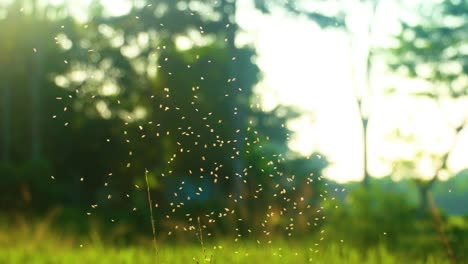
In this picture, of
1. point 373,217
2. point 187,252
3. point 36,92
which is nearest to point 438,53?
point 373,217

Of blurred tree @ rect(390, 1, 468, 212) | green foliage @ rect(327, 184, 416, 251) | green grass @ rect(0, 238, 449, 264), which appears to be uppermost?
blurred tree @ rect(390, 1, 468, 212)

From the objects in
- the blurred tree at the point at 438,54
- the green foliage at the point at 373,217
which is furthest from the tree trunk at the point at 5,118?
the green foliage at the point at 373,217

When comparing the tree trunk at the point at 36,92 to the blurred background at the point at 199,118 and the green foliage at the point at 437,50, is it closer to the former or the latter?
the blurred background at the point at 199,118

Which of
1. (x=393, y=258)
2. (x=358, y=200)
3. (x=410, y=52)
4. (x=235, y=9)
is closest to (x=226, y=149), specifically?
(x=235, y=9)

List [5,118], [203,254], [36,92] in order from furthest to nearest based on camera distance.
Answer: [5,118]
[36,92]
[203,254]

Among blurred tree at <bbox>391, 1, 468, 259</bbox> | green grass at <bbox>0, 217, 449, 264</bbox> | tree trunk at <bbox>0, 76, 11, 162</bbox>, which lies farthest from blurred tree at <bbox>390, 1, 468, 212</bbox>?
tree trunk at <bbox>0, 76, 11, 162</bbox>

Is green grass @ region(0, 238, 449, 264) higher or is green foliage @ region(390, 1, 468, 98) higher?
green foliage @ region(390, 1, 468, 98)

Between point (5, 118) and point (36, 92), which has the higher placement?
point (36, 92)

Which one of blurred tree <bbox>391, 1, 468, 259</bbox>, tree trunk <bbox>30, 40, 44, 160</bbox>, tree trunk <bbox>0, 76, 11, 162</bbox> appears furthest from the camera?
tree trunk <bbox>0, 76, 11, 162</bbox>

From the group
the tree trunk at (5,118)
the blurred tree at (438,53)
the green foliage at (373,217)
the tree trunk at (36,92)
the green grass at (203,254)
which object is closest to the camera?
the green grass at (203,254)

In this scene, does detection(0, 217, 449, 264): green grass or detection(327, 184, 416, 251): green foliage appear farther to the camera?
detection(327, 184, 416, 251): green foliage

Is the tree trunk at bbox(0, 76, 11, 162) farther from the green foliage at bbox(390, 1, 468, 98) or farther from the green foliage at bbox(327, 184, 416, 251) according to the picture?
the green foliage at bbox(327, 184, 416, 251)

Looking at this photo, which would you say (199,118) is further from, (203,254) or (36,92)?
(36,92)
